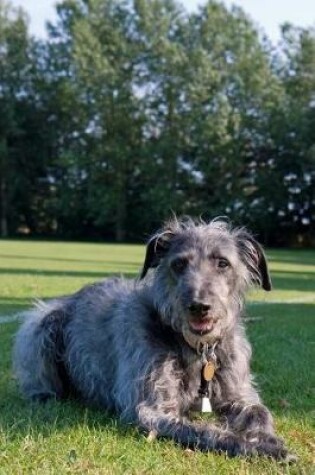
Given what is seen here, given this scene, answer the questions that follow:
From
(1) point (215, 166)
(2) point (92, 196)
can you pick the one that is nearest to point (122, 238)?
(2) point (92, 196)

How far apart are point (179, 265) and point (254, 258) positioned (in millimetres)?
800

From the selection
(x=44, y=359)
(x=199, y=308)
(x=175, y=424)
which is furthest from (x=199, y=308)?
(x=44, y=359)

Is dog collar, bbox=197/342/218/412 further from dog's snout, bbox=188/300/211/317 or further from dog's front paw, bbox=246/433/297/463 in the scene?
dog's front paw, bbox=246/433/297/463

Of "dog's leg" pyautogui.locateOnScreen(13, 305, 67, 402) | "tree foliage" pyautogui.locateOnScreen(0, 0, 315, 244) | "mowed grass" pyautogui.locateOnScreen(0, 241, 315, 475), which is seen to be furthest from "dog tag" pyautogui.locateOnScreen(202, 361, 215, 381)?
"tree foliage" pyautogui.locateOnScreen(0, 0, 315, 244)

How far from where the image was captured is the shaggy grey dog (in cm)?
534

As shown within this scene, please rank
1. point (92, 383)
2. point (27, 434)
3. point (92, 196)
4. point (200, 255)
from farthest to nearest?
point (92, 196)
point (92, 383)
point (200, 255)
point (27, 434)

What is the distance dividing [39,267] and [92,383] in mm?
18653

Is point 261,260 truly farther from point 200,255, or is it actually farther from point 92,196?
point 92,196

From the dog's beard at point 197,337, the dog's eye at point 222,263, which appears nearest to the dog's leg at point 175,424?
the dog's beard at point 197,337

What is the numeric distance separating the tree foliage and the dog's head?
5512 centimetres

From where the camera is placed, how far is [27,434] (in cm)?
532

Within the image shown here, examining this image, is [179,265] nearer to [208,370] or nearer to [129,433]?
[208,370]

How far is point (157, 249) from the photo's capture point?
6.06 metres

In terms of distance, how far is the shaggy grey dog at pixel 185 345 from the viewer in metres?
5.34
